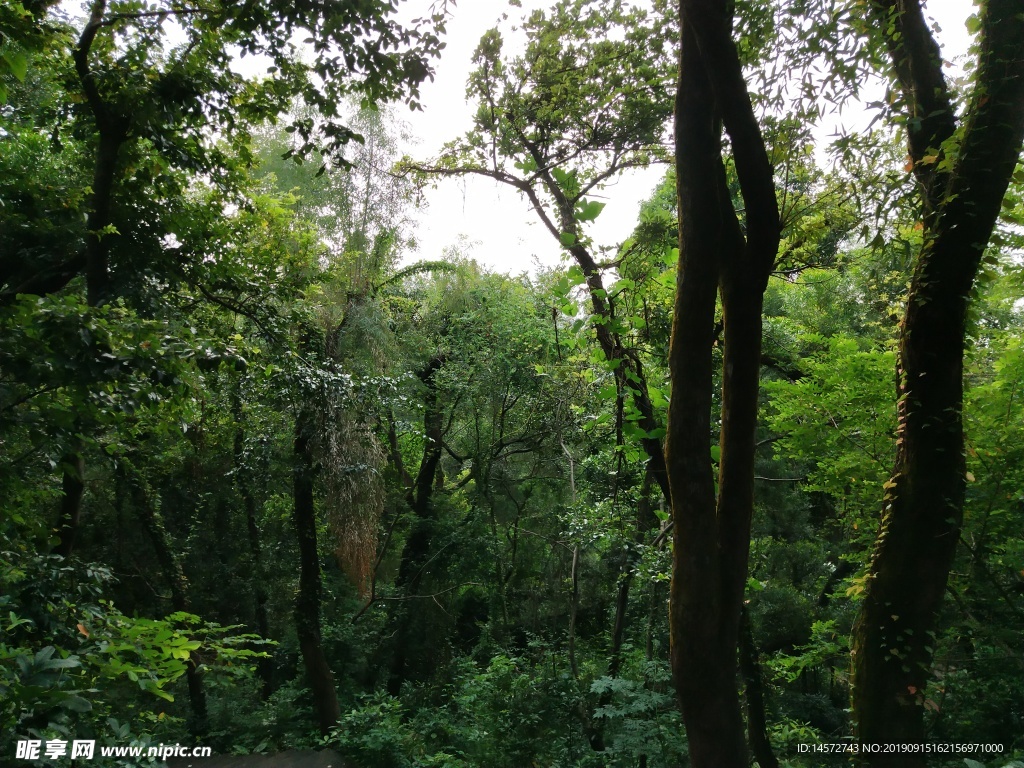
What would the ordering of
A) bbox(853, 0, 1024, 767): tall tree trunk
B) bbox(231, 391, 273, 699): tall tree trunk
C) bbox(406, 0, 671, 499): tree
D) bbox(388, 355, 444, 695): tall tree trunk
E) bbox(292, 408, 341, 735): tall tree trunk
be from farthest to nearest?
bbox(231, 391, 273, 699): tall tree trunk
bbox(388, 355, 444, 695): tall tree trunk
bbox(292, 408, 341, 735): tall tree trunk
bbox(406, 0, 671, 499): tree
bbox(853, 0, 1024, 767): tall tree trunk

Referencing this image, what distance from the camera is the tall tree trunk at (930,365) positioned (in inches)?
87.7

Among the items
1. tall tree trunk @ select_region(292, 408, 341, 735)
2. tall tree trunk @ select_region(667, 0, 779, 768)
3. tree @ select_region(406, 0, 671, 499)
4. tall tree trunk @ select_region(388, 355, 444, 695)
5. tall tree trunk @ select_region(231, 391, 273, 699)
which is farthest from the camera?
tall tree trunk @ select_region(231, 391, 273, 699)

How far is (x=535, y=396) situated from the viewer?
8.84 m

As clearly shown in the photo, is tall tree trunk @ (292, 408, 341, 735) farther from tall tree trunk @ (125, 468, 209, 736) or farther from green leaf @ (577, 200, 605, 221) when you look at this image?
green leaf @ (577, 200, 605, 221)

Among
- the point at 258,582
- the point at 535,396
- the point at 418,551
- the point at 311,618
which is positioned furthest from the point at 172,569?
the point at 535,396

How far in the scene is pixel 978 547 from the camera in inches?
136

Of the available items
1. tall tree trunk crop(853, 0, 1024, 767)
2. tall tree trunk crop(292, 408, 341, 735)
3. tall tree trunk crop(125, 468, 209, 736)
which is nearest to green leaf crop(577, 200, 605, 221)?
tall tree trunk crop(853, 0, 1024, 767)

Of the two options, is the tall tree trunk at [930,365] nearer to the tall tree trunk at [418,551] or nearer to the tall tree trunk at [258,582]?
the tall tree trunk at [418,551]

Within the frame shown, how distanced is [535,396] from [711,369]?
672 centimetres

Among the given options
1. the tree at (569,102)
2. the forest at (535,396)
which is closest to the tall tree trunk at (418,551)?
the forest at (535,396)

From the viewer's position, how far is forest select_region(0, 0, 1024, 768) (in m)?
2.22

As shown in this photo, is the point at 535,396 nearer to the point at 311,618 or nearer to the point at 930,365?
the point at 311,618

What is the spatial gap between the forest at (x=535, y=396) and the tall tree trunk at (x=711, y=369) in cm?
1

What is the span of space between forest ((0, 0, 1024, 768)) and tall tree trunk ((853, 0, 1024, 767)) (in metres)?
0.01
